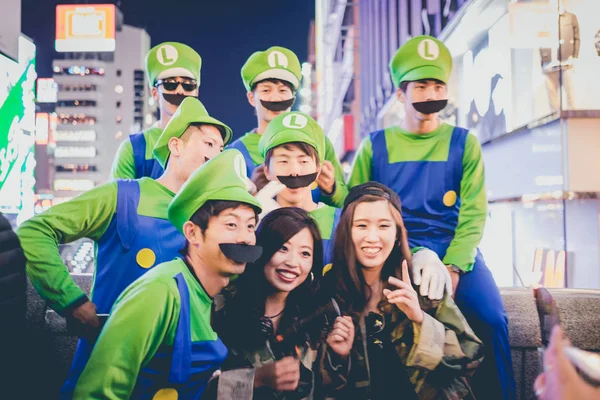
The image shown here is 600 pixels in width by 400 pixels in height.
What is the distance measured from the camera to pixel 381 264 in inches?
128

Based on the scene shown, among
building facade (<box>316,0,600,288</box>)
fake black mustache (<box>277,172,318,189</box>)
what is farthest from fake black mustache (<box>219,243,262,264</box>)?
building facade (<box>316,0,600,288</box>)

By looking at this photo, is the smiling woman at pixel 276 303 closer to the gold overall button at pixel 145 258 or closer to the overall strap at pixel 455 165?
the gold overall button at pixel 145 258

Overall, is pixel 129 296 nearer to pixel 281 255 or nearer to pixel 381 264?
pixel 281 255

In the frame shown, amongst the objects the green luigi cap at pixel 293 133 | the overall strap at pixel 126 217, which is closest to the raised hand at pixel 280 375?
the overall strap at pixel 126 217

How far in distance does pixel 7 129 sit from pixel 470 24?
7.45 metres

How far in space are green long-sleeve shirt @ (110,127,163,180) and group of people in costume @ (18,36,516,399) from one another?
0.86 meters

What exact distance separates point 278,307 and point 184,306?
0.69 meters

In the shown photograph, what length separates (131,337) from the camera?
2357mm

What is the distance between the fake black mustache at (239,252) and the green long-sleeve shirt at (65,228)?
77 centimetres

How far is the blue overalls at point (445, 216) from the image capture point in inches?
146

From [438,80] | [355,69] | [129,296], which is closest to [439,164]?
[438,80]

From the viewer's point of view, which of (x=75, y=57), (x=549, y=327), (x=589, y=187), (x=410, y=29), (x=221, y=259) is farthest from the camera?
(x=75, y=57)

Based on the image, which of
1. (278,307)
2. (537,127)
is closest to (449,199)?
(278,307)

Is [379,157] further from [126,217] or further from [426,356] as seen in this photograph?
[126,217]
